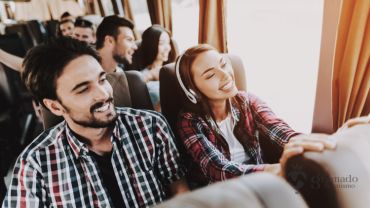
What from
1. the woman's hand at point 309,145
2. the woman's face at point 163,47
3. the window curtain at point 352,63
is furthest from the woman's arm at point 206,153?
the woman's face at point 163,47

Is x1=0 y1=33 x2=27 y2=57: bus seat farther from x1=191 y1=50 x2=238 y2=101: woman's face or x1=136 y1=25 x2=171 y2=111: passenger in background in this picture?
x1=191 y1=50 x2=238 y2=101: woman's face

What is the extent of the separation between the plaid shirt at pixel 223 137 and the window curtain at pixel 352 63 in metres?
0.20

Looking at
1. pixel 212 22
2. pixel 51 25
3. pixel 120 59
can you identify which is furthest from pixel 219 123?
pixel 51 25

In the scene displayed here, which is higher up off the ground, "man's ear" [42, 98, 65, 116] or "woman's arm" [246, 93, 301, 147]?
"man's ear" [42, 98, 65, 116]

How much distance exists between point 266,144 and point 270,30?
0.40 metres

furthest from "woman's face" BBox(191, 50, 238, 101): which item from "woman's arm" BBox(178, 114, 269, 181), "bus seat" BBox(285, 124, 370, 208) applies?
"bus seat" BBox(285, 124, 370, 208)

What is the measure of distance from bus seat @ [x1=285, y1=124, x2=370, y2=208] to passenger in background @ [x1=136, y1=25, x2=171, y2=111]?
45.3 inches

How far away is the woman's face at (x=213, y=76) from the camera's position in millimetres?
1060

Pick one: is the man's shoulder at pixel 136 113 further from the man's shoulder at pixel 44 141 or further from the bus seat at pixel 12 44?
the bus seat at pixel 12 44

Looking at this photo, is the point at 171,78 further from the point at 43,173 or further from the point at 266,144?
the point at 43,173

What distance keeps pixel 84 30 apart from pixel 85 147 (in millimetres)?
1399

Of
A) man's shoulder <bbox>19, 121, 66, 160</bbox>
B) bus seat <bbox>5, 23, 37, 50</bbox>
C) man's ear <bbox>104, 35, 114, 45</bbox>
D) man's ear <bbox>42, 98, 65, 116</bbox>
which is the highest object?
bus seat <bbox>5, 23, 37, 50</bbox>

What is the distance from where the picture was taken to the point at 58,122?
113 cm

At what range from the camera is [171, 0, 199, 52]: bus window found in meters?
1.32
